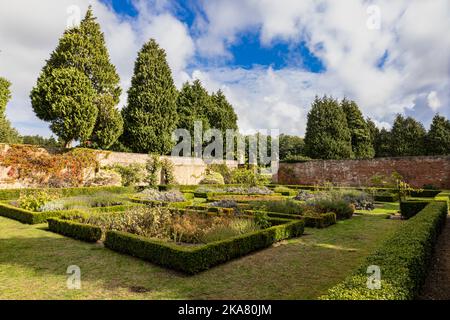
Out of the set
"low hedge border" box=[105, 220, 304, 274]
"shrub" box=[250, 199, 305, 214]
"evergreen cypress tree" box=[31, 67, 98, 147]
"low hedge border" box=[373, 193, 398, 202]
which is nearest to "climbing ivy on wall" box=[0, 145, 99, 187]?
"evergreen cypress tree" box=[31, 67, 98, 147]

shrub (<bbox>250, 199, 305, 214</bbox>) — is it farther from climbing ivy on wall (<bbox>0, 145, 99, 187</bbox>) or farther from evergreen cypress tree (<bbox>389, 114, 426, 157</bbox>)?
evergreen cypress tree (<bbox>389, 114, 426, 157</bbox>)

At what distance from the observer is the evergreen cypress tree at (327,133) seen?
35.0 meters

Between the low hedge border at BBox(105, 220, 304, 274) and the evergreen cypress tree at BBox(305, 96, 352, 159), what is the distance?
29.8 metres

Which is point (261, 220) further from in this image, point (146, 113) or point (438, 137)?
point (438, 137)

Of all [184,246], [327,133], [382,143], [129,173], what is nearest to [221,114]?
[327,133]

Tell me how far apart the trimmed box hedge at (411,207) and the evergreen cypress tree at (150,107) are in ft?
71.3

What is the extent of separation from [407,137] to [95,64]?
112 feet

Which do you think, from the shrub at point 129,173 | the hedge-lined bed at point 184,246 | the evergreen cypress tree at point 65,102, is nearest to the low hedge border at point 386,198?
the hedge-lined bed at point 184,246

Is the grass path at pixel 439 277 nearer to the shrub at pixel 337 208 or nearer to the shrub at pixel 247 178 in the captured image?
the shrub at pixel 337 208

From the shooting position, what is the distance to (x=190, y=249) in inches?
217
